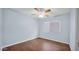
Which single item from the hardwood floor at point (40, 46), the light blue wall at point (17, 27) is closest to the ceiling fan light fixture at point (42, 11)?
the light blue wall at point (17, 27)

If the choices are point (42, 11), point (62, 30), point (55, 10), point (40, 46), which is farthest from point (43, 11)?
point (40, 46)

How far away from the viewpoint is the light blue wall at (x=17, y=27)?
5.13ft

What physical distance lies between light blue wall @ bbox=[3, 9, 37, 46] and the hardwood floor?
0.28 feet

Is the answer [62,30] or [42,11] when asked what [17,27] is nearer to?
[42,11]

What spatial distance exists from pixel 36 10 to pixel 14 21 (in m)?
0.36

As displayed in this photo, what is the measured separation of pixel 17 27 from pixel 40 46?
0.44 m

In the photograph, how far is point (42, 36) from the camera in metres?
1.60

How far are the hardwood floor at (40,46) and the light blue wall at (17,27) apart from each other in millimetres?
86

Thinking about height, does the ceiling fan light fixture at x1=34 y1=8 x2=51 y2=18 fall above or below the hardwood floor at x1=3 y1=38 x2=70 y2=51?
above

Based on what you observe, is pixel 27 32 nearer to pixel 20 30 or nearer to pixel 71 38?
pixel 20 30

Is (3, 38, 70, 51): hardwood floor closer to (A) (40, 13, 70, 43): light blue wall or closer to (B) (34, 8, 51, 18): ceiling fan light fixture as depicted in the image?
(A) (40, 13, 70, 43): light blue wall

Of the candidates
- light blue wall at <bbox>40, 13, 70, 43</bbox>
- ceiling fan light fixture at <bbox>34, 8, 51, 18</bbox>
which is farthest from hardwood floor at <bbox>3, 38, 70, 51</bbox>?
ceiling fan light fixture at <bbox>34, 8, 51, 18</bbox>

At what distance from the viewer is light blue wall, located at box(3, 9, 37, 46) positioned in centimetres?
156
